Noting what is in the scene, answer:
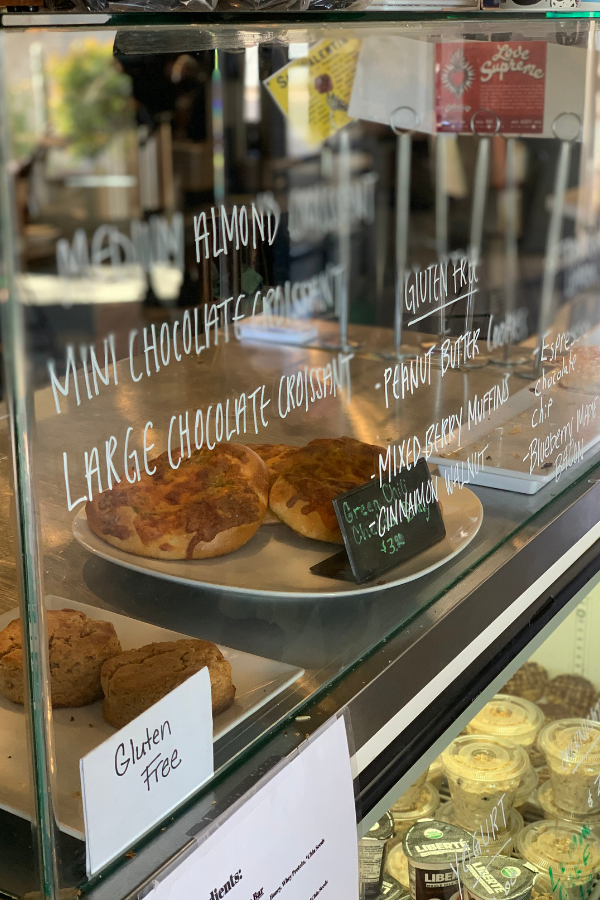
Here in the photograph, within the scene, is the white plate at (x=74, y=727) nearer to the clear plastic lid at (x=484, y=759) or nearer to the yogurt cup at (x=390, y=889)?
the yogurt cup at (x=390, y=889)

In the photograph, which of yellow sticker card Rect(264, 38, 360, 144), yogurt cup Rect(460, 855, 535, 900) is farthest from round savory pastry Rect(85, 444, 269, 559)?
yogurt cup Rect(460, 855, 535, 900)

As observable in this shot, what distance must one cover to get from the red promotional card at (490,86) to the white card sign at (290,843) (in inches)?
32.1

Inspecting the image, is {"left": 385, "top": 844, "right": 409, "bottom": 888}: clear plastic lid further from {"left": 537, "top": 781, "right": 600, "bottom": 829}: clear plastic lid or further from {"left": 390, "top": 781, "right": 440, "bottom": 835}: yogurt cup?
{"left": 537, "top": 781, "right": 600, "bottom": 829}: clear plastic lid

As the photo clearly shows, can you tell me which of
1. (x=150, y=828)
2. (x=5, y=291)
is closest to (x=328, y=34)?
(x=5, y=291)

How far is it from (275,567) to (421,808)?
67cm

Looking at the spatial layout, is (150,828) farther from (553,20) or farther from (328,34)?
(553,20)

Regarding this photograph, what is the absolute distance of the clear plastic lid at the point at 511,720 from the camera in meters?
1.49

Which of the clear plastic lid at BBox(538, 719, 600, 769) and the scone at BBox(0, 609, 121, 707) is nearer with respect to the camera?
the scone at BBox(0, 609, 121, 707)

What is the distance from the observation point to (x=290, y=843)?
684mm

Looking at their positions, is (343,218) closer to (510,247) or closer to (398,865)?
(398,865)

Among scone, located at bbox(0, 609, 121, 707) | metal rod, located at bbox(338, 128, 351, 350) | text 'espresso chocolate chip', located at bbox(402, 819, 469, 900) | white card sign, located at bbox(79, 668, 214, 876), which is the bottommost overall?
text 'espresso chocolate chip', located at bbox(402, 819, 469, 900)

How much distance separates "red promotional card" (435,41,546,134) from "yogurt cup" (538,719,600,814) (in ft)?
3.02

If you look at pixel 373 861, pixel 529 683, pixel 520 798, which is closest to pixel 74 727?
pixel 373 861

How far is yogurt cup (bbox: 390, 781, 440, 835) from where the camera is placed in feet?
4.30
